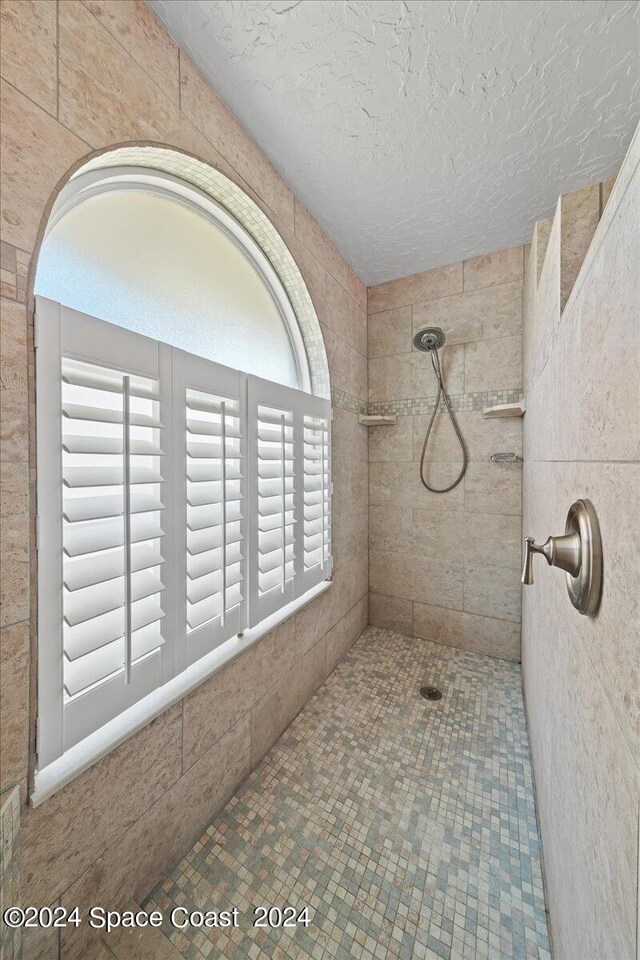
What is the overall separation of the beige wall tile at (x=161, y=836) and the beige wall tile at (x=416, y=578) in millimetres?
1279

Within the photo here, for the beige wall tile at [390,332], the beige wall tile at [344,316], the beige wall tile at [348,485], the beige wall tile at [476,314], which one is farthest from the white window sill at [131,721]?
the beige wall tile at [476,314]

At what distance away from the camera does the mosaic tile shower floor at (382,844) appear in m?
0.81

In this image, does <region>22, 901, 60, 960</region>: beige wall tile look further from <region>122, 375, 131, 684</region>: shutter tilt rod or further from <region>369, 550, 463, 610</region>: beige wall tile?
<region>369, 550, 463, 610</region>: beige wall tile

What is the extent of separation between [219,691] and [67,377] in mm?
974

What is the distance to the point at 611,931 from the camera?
42 cm

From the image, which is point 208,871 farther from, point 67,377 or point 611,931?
point 67,377

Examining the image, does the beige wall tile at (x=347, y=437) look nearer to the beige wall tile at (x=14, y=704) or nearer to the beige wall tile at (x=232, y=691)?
the beige wall tile at (x=232, y=691)

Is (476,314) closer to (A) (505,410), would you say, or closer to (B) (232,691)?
(A) (505,410)

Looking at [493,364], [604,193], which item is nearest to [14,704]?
[604,193]

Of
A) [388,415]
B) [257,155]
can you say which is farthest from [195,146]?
[388,415]

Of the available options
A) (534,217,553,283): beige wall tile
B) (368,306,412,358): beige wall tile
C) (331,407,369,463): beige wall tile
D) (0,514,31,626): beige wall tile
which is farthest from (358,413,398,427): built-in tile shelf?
→ (0,514,31,626): beige wall tile

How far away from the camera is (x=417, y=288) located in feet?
6.86

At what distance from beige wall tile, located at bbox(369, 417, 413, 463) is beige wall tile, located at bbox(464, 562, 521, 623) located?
2.57 feet

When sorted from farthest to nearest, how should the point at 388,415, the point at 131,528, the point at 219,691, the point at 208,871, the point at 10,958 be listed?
the point at 388,415 → the point at 219,691 → the point at 208,871 → the point at 131,528 → the point at 10,958
